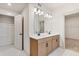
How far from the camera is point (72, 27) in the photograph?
10.1 feet

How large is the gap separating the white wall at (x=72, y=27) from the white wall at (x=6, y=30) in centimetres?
340

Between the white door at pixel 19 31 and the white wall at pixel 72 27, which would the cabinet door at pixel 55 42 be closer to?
the white wall at pixel 72 27

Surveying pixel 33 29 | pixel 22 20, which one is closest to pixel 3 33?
pixel 22 20

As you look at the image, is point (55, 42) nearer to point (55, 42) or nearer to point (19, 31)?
point (55, 42)

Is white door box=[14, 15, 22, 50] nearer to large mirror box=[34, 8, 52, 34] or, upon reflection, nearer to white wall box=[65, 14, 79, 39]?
large mirror box=[34, 8, 52, 34]

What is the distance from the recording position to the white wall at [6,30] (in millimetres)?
3976

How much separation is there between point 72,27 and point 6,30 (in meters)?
3.79

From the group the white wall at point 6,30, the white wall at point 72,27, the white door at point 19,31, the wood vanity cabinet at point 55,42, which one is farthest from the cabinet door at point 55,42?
the white wall at point 6,30

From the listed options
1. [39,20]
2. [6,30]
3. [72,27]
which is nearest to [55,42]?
[72,27]

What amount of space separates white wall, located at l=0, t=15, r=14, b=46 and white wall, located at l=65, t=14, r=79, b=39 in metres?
3.40

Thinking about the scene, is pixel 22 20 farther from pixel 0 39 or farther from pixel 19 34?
pixel 0 39

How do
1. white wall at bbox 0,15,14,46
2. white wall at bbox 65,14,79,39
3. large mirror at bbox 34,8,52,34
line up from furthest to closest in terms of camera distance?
white wall at bbox 0,15,14,46 < white wall at bbox 65,14,79,39 < large mirror at bbox 34,8,52,34

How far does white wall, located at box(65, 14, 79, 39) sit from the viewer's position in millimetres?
2879

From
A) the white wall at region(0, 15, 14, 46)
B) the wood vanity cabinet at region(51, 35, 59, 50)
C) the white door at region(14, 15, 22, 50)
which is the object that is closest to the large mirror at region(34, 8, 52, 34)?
the wood vanity cabinet at region(51, 35, 59, 50)
